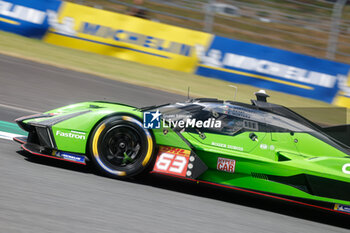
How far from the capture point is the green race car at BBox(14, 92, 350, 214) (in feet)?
15.6

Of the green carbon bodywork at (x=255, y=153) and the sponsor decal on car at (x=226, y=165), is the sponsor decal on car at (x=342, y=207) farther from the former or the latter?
the sponsor decal on car at (x=226, y=165)

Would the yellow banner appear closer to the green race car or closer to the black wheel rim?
the green race car

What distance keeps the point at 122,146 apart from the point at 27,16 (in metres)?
8.00

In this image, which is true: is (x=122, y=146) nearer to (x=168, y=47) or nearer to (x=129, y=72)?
(x=129, y=72)

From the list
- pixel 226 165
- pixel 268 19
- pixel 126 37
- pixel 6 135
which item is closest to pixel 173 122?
pixel 226 165

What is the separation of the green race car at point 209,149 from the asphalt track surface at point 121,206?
0.22m

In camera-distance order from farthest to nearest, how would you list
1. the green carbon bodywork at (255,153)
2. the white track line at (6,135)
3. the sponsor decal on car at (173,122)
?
the white track line at (6,135)
the sponsor decal on car at (173,122)
the green carbon bodywork at (255,153)

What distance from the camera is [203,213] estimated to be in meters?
4.45

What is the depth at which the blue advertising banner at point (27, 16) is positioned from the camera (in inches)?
453

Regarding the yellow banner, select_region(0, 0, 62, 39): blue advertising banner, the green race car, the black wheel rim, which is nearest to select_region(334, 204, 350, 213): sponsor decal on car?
the green race car

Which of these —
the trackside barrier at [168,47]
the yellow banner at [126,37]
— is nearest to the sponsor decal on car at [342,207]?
the trackside barrier at [168,47]

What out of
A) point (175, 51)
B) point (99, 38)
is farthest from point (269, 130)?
point (99, 38)

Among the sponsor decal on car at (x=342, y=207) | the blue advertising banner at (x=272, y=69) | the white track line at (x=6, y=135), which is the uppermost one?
the blue advertising banner at (x=272, y=69)

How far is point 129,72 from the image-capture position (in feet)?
35.1
